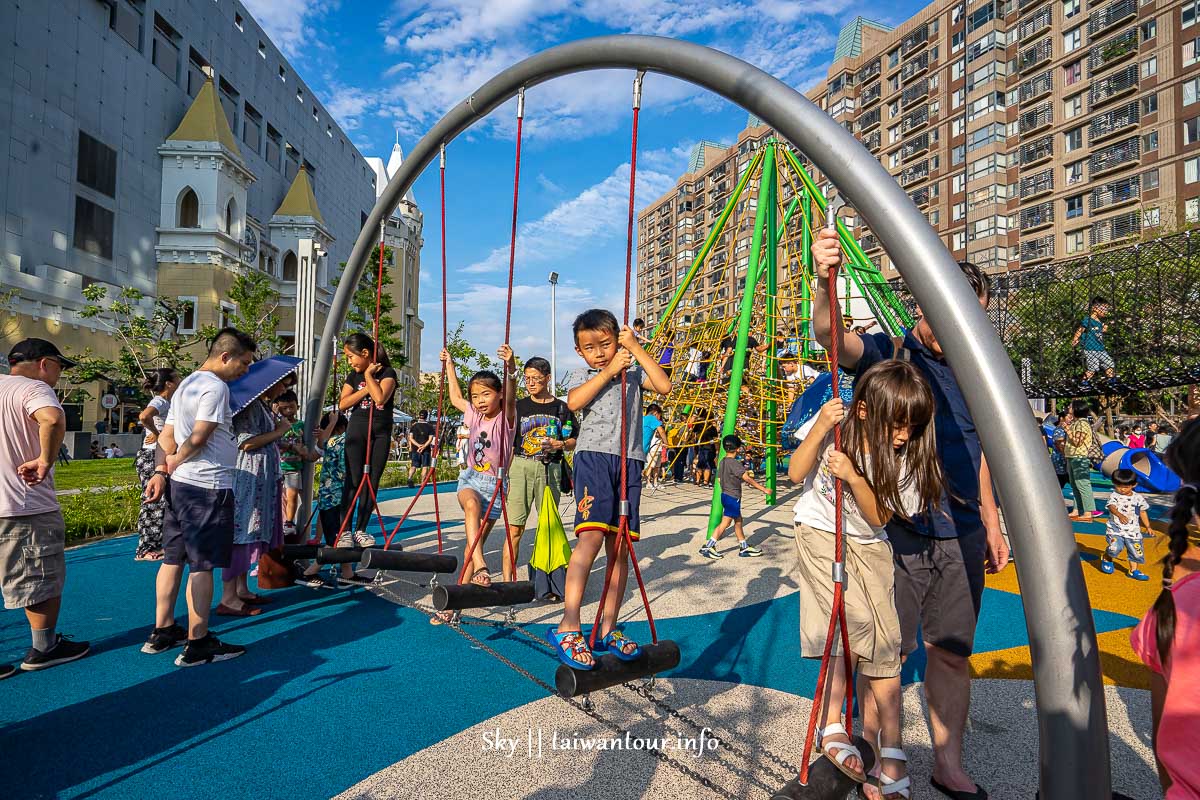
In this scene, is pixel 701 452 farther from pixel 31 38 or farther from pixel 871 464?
pixel 31 38

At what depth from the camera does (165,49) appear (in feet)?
115

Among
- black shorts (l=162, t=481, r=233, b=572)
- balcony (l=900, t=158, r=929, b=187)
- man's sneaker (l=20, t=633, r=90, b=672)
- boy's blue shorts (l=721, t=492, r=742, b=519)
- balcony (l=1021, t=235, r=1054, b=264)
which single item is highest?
balcony (l=900, t=158, r=929, b=187)

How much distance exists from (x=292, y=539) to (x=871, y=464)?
17.8 feet

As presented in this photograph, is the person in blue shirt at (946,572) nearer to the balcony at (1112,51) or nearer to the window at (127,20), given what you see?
the window at (127,20)

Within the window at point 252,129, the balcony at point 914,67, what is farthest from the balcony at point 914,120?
the window at point 252,129

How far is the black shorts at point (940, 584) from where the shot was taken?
2531 mm

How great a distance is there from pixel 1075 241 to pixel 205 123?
47301 millimetres

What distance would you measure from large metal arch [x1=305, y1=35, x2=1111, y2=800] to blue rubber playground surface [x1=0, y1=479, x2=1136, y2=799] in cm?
190

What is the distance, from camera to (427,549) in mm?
7734

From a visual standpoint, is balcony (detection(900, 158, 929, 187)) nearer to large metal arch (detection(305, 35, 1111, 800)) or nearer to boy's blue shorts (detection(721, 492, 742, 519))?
boy's blue shorts (detection(721, 492, 742, 519))

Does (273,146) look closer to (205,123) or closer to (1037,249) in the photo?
(205,123)

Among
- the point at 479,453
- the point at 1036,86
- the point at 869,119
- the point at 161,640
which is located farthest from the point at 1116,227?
the point at 161,640

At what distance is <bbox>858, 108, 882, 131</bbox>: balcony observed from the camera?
169ft

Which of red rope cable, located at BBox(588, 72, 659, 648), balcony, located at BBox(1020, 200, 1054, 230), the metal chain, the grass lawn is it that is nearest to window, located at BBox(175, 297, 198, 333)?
the grass lawn
